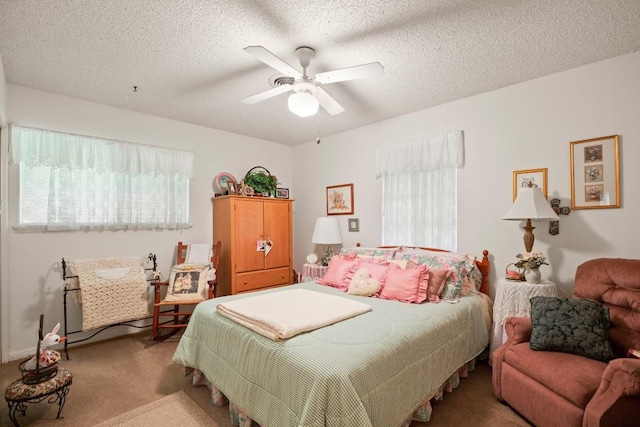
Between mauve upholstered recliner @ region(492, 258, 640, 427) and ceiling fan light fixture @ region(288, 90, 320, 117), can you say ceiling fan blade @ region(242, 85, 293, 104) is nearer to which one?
ceiling fan light fixture @ region(288, 90, 320, 117)

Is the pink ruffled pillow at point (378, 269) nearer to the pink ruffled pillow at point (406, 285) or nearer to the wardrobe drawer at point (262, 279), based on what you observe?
the pink ruffled pillow at point (406, 285)

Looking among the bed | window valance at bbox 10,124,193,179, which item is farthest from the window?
the bed

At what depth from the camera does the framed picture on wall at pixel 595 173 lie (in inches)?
94.3

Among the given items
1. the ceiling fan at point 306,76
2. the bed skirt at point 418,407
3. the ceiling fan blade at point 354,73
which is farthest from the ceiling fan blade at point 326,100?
the bed skirt at point 418,407

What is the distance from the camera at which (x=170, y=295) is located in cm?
328

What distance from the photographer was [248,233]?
402cm

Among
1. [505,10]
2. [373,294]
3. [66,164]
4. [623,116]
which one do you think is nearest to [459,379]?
[373,294]

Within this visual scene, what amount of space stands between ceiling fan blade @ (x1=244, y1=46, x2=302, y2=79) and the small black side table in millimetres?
2426

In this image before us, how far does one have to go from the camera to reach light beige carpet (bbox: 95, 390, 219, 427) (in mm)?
1962

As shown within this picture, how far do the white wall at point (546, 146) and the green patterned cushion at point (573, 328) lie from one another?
0.72 meters

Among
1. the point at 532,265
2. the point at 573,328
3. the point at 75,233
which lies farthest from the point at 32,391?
the point at 532,265

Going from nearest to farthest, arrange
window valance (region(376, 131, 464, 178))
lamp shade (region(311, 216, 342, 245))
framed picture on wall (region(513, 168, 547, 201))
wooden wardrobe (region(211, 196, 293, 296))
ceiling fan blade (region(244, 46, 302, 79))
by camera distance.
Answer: ceiling fan blade (region(244, 46, 302, 79)) → framed picture on wall (region(513, 168, 547, 201)) → window valance (region(376, 131, 464, 178)) → wooden wardrobe (region(211, 196, 293, 296)) → lamp shade (region(311, 216, 342, 245))

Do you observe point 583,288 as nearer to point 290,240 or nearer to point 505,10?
point 505,10

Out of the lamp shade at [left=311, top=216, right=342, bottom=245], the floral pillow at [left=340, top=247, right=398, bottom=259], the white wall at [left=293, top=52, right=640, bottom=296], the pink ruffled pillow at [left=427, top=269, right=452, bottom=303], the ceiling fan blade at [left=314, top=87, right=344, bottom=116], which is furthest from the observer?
the lamp shade at [left=311, top=216, right=342, bottom=245]
